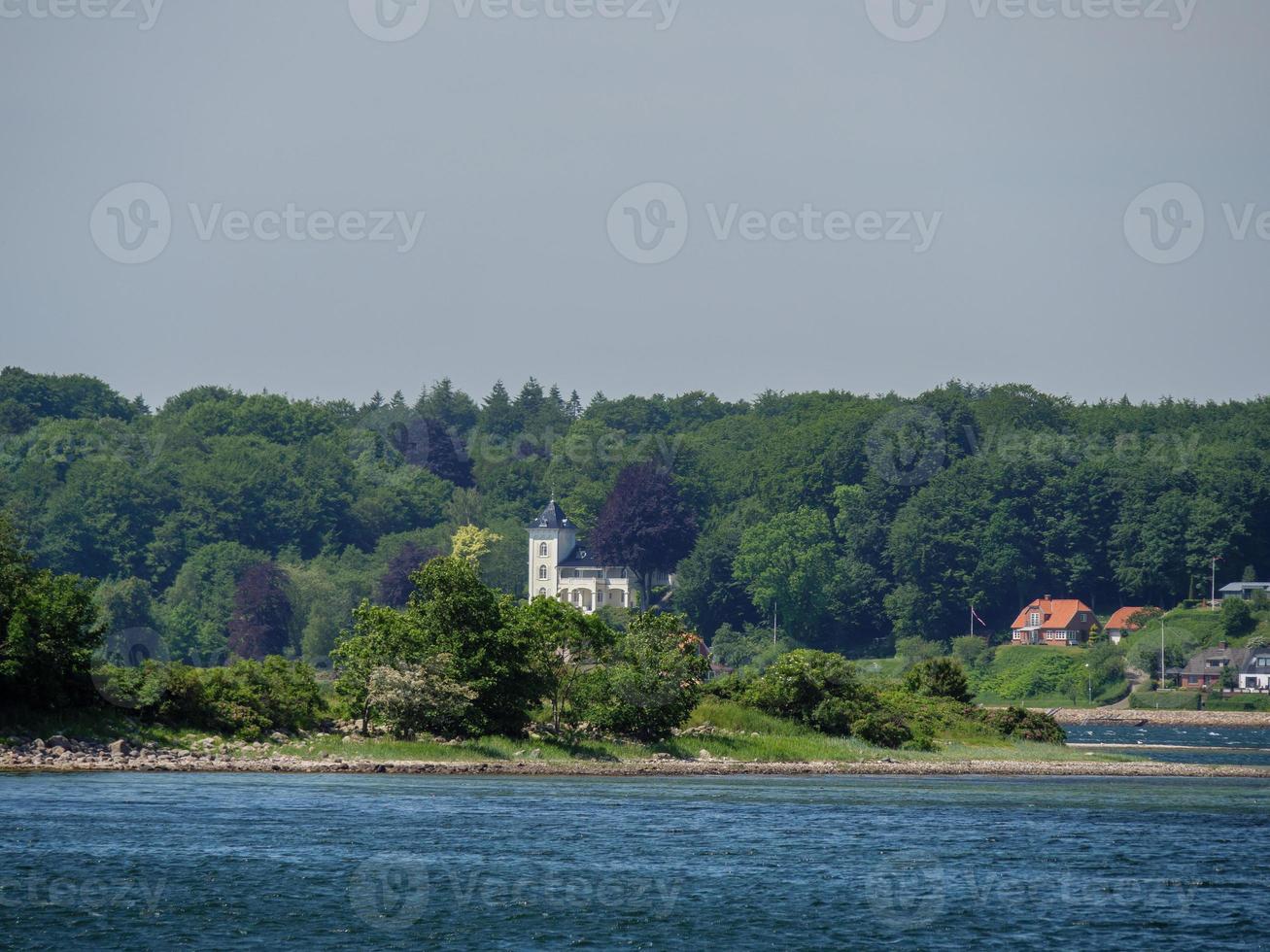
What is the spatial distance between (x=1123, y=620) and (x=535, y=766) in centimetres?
9287

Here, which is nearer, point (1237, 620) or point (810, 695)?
point (810, 695)

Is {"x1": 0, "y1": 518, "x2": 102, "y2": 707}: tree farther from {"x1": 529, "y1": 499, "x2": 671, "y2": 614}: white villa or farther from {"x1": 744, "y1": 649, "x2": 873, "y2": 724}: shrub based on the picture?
{"x1": 529, "y1": 499, "x2": 671, "y2": 614}: white villa

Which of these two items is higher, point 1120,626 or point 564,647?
point 1120,626

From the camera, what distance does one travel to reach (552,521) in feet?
485

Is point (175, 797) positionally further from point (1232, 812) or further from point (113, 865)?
point (1232, 812)

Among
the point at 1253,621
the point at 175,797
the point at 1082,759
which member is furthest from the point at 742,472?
the point at 175,797

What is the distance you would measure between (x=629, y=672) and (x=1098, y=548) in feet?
322

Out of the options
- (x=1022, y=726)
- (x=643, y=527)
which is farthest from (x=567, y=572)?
(x=1022, y=726)

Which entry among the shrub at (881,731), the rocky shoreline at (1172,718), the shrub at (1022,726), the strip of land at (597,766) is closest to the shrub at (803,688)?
the shrub at (881,731)

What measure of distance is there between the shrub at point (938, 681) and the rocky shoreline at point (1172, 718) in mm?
39281

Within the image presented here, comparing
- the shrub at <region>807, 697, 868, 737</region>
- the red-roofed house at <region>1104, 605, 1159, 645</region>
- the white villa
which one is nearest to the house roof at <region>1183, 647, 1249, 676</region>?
the red-roofed house at <region>1104, 605, 1159, 645</region>

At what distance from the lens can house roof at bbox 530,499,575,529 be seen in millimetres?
147375

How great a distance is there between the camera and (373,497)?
176625 millimetres

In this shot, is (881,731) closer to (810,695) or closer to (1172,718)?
(810,695)
